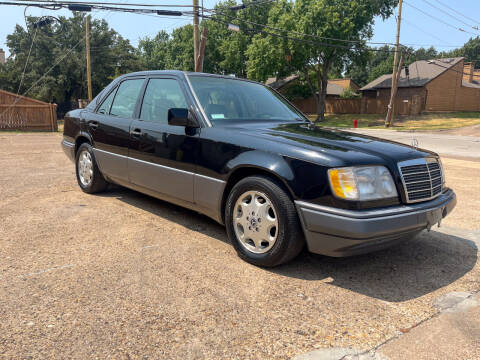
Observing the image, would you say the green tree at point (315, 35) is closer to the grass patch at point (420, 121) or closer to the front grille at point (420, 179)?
the grass patch at point (420, 121)

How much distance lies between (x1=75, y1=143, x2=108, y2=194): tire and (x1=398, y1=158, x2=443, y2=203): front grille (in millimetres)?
4111

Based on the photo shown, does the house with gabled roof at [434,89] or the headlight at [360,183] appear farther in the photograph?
the house with gabled roof at [434,89]

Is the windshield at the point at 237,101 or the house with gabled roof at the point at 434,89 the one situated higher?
the house with gabled roof at the point at 434,89

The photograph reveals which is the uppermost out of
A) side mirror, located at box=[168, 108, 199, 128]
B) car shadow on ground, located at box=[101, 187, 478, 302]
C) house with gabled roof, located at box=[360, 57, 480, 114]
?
house with gabled roof, located at box=[360, 57, 480, 114]

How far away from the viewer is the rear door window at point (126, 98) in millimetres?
4902

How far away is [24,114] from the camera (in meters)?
20.6

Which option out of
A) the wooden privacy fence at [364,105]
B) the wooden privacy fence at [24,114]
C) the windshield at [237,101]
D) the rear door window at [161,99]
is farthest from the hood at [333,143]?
the wooden privacy fence at [364,105]

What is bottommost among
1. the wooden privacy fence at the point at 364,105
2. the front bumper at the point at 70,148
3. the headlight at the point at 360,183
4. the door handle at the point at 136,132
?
the front bumper at the point at 70,148

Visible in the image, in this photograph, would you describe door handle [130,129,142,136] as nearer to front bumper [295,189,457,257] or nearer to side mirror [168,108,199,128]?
side mirror [168,108,199,128]

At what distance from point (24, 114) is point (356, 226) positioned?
21.8 metres

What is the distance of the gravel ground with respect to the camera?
236 centimetres

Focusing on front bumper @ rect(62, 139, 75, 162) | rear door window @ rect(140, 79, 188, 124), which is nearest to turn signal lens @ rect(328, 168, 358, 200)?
rear door window @ rect(140, 79, 188, 124)

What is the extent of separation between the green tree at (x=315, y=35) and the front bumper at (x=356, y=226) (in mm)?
34427

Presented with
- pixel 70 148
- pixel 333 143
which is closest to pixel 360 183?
pixel 333 143
